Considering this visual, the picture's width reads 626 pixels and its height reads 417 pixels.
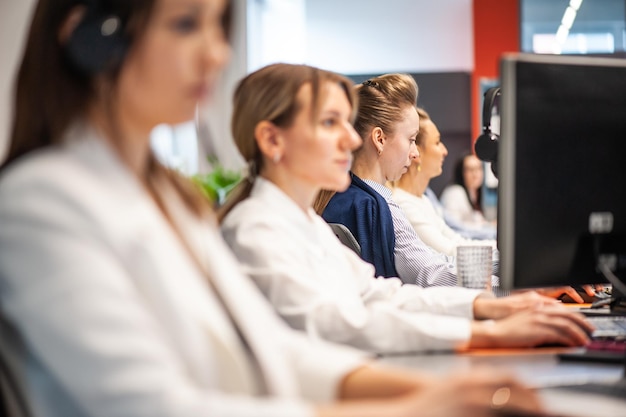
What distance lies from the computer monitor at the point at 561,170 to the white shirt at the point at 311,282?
0.23 metres

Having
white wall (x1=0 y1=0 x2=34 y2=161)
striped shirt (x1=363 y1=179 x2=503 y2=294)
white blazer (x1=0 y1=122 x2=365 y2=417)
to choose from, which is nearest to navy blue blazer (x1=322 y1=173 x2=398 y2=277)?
striped shirt (x1=363 y1=179 x2=503 y2=294)

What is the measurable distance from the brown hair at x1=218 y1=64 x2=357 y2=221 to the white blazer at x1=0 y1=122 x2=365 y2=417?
1.80 ft

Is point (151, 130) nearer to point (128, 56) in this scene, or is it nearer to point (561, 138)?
point (128, 56)

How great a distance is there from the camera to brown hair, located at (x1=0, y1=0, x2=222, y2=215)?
111 cm

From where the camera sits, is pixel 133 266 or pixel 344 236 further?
pixel 344 236

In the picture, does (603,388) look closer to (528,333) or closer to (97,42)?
(528,333)

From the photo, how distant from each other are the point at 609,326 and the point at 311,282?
712 millimetres

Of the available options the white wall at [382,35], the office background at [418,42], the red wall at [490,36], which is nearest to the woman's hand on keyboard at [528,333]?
the office background at [418,42]

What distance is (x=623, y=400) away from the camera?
125cm

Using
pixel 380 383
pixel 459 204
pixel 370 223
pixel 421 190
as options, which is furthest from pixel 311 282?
pixel 459 204

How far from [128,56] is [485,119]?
192 cm

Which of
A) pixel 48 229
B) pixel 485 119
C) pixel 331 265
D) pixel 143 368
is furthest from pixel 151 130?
pixel 485 119

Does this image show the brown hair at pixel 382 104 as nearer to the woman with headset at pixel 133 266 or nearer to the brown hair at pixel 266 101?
the brown hair at pixel 266 101

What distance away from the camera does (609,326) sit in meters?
1.94
